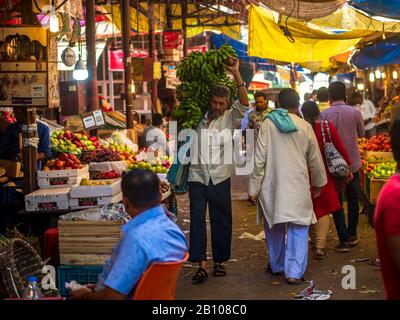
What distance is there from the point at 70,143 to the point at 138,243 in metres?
6.71

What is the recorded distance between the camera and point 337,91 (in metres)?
9.10

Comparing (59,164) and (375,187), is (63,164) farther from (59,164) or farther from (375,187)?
(375,187)

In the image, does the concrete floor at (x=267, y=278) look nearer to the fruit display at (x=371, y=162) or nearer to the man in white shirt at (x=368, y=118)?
the fruit display at (x=371, y=162)

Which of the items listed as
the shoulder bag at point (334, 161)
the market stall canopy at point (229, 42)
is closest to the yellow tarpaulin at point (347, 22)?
the shoulder bag at point (334, 161)

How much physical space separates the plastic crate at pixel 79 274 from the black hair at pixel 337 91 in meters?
4.19

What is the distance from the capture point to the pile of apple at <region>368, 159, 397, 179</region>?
10148mm

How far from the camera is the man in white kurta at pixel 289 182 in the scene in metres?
7.11

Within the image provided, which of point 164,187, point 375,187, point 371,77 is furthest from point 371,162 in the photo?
point 371,77

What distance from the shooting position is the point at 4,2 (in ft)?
38.0

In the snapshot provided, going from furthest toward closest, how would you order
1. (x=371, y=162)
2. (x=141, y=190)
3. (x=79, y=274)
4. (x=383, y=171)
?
(x=371, y=162), (x=383, y=171), (x=79, y=274), (x=141, y=190)

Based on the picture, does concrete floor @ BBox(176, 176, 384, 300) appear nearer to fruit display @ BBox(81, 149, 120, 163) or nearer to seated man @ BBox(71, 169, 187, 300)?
fruit display @ BBox(81, 149, 120, 163)

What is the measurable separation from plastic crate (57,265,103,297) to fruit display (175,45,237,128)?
1870 millimetres

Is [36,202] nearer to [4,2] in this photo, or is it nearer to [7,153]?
[7,153]
